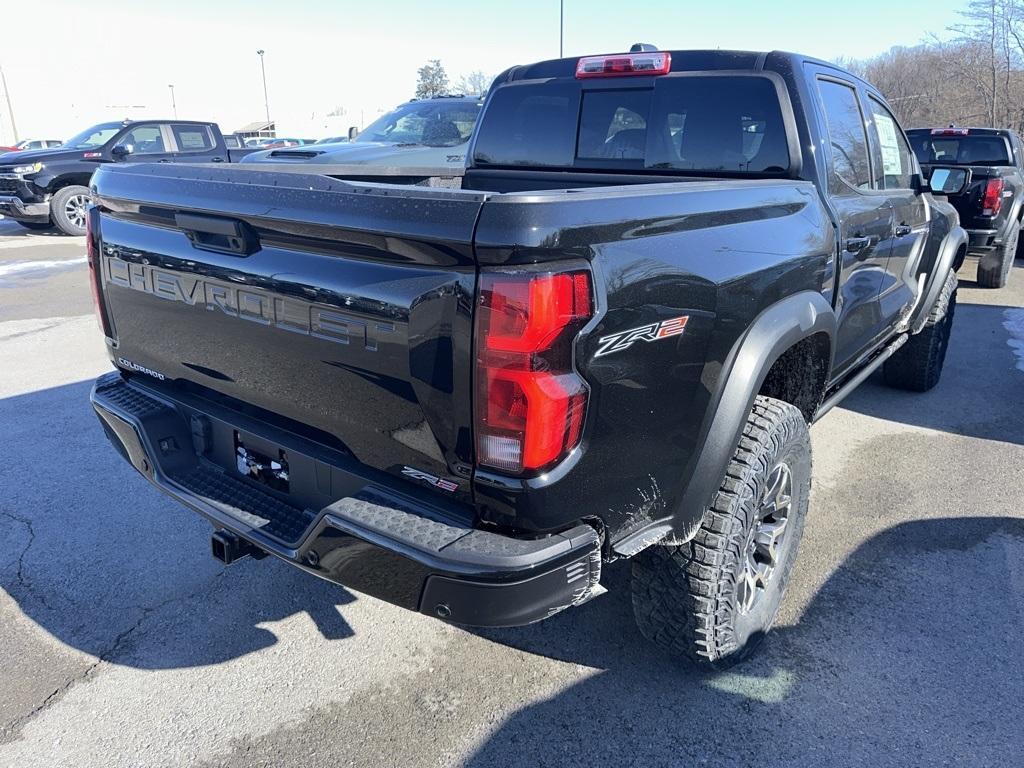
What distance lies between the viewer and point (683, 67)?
11.0 feet

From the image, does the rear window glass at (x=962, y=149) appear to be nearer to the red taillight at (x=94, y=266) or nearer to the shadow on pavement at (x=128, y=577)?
the shadow on pavement at (x=128, y=577)

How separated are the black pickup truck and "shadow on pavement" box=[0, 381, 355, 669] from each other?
2.25 feet

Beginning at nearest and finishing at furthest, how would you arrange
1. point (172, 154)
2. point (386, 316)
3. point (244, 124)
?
point (386, 316) → point (172, 154) → point (244, 124)

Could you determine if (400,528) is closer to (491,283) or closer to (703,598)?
(491,283)

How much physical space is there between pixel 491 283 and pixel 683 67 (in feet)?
7.10

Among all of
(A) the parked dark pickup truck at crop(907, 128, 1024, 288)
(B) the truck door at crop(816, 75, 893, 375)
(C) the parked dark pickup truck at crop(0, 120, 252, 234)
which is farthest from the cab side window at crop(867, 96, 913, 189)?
(C) the parked dark pickup truck at crop(0, 120, 252, 234)

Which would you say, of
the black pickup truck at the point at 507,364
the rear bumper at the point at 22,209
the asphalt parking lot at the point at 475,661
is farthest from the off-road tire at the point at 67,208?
the black pickup truck at the point at 507,364

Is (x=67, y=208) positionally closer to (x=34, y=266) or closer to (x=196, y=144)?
(x=196, y=144)

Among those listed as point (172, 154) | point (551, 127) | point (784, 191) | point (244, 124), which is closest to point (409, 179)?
point (551, 127)

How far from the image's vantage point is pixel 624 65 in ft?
11.3

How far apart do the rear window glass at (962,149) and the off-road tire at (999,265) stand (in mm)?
1008

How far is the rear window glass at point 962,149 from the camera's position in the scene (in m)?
9.43

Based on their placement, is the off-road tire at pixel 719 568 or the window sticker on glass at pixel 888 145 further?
the window sticker on glass at pixel 888 145

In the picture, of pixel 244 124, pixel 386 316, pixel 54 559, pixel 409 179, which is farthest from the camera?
pixel 244 124
